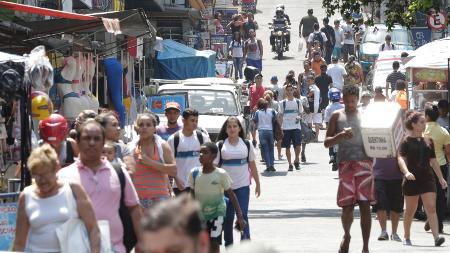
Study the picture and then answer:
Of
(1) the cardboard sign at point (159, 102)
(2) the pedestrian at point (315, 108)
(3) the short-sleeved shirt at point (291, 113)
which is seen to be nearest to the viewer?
(1) the cardboard sign at point (159, 102)

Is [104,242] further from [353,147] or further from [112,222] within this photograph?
[353,147]

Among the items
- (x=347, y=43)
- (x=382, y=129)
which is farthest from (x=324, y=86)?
(x=382, y=129)

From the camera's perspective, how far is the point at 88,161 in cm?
981

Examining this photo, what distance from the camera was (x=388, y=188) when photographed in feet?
57.5

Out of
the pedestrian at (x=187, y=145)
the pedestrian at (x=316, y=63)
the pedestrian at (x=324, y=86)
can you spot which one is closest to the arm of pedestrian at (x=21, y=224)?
the pedestrian at (x=187, y=145)

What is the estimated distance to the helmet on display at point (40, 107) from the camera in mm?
14047

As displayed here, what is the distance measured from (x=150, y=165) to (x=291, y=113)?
Answer: 16593 millimetres

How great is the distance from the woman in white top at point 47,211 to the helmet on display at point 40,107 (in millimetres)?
4717

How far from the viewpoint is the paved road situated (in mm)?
16625

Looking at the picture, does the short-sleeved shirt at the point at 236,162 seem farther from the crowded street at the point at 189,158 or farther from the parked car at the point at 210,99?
the parked car at the point at 210,99

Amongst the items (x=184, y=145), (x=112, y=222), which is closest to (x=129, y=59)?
(x=184, y=145)

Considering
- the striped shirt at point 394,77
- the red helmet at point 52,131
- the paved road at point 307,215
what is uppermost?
the red helmet at point 52,131

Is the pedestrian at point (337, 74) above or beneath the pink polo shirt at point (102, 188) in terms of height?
beneath

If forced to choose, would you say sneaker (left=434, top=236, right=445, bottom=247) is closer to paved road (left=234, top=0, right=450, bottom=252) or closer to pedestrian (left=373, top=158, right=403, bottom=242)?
paved road (left=234, top=0, right=450, bottom=252)
